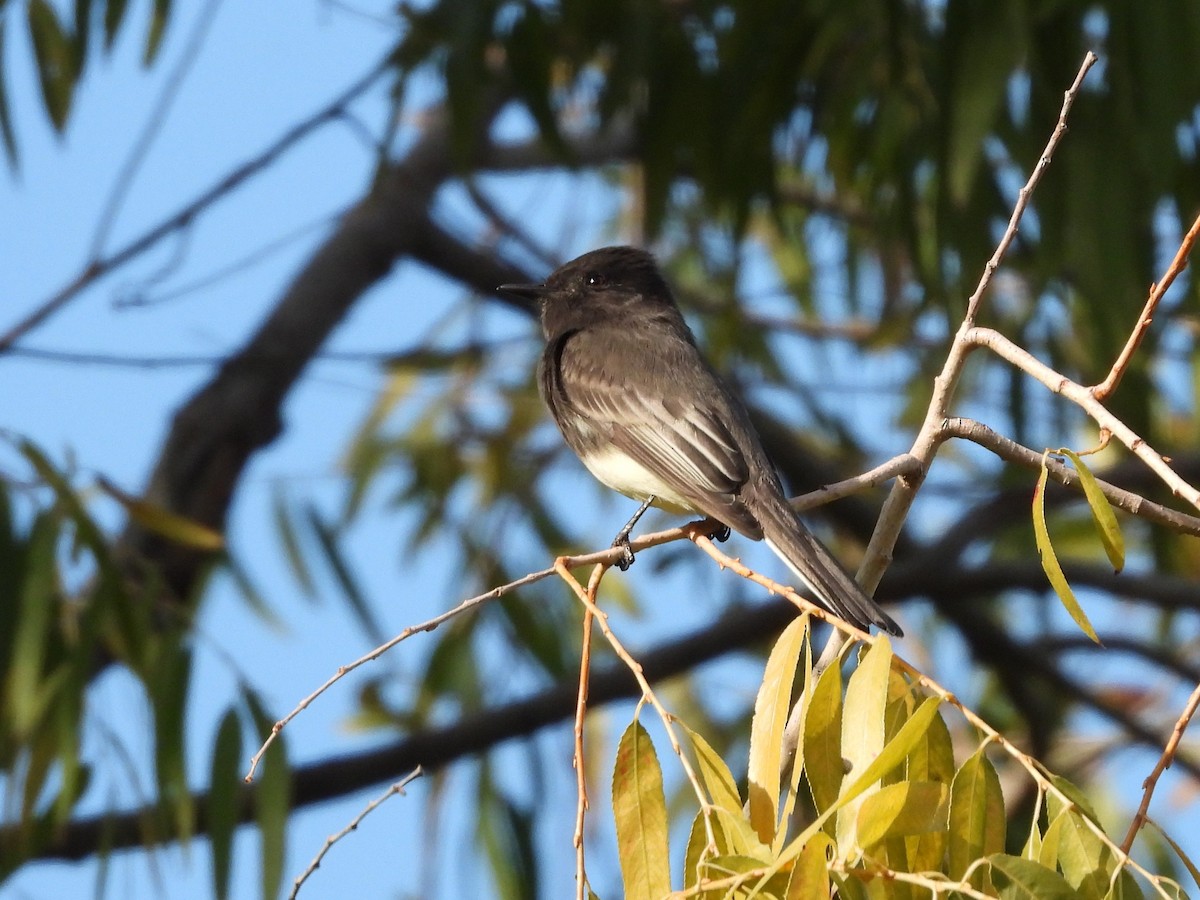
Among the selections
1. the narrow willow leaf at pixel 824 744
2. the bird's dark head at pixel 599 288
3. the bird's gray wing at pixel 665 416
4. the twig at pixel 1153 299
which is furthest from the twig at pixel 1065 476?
the bird's dark head at pixel 599 288

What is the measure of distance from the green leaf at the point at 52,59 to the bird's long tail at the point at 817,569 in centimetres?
211

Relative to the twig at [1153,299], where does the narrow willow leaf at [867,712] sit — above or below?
below

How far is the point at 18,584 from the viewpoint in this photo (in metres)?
3.47

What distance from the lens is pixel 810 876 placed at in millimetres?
1345

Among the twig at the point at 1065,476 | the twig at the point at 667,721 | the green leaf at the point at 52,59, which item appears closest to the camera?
the twig at the point at 667,721

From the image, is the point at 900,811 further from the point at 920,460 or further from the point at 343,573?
the point at 343,573

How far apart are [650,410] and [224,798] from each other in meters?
1.07

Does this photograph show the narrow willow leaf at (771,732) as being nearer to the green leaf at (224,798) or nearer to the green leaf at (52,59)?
the green leaf at (224,798)

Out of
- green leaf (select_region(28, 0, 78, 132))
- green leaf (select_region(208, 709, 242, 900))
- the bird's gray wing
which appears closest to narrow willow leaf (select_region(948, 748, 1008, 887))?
the bird's gray wing

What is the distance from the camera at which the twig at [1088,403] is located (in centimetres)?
156

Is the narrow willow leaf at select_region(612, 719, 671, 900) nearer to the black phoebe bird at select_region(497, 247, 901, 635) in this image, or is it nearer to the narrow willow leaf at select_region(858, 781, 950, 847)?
the narrow willow leaf at select_region(858, 781, 950, 847)

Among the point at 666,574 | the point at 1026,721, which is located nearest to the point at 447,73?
the point at 666,574

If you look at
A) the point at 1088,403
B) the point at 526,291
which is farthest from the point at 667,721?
the point at 526,291

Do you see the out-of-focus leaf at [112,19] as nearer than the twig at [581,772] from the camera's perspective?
No
